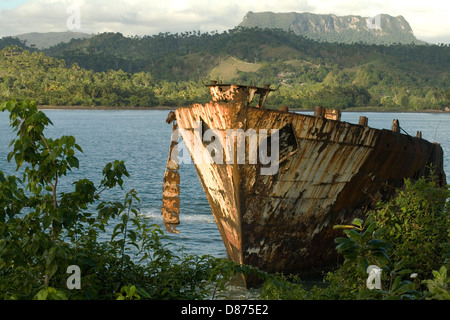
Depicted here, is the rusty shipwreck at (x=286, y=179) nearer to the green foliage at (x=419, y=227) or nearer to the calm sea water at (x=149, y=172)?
the green foliage at (x=419, y=227)

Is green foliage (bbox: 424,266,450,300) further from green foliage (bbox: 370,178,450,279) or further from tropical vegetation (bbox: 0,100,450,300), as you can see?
green foliage (bbox: 370,178,450,279)

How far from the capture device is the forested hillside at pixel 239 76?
121500 mm

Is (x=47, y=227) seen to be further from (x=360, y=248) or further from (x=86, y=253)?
(x=360, y=248)

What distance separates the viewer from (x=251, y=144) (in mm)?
9406

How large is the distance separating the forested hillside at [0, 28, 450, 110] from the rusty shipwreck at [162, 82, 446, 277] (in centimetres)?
10122

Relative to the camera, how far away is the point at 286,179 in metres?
9.92

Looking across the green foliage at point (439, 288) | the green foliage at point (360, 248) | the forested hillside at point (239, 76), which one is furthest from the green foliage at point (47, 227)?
the forested hillside at point (239, 76)

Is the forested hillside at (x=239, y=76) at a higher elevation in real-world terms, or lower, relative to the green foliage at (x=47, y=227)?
higher

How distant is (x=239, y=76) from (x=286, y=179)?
161779mm

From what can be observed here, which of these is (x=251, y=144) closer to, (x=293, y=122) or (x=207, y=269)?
(x=293, y=122)

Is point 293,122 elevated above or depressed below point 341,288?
above

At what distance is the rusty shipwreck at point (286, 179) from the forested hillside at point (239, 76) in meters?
101

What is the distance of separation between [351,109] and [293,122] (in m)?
116
